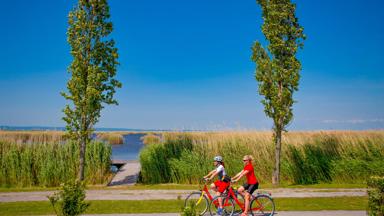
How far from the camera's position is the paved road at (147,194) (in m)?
12.2

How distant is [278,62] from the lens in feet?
50.7

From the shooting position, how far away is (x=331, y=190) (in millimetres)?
14125

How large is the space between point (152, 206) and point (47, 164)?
7.96m

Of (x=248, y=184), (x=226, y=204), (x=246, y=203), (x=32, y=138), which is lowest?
(x=226, y=204)

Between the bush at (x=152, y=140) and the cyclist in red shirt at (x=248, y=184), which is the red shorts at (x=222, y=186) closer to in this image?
the cyclist in red shirt at (x=248, y=184)

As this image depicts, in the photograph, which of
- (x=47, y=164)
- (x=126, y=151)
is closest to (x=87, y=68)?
(x=47, y=164)

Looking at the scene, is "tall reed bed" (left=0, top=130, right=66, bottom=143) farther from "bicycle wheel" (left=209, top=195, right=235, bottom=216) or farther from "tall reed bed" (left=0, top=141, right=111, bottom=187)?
"bicycle wheel" (left=209, top=195, right=235, bottom=216)

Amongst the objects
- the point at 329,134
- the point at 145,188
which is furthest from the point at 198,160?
the point at 329,134

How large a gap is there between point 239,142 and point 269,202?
29.3ft

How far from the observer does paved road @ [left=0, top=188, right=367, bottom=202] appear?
12234 millimetres

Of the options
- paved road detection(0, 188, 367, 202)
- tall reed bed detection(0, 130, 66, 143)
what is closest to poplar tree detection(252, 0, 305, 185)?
paved road detection(0, 188, 367, 202)

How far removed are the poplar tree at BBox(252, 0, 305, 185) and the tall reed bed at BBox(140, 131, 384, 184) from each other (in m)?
2.34

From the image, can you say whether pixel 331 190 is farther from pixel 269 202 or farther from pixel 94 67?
pixel 94 67

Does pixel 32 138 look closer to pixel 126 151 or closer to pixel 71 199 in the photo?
pixel 71 199
